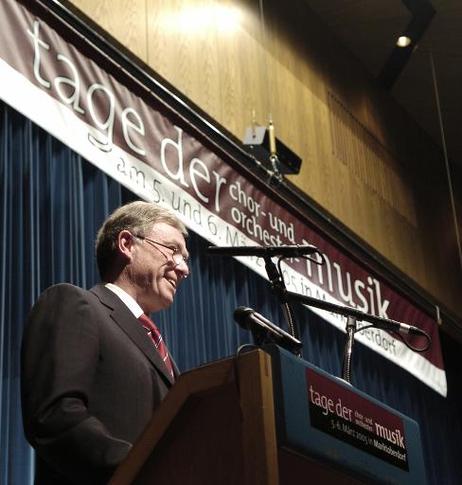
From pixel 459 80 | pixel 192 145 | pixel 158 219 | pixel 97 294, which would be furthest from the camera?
pixel 459 80

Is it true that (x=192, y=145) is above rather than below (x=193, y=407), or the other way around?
above

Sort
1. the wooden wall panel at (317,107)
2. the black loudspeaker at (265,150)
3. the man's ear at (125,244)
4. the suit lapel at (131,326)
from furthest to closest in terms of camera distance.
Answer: the black loudspeaker at (265,150)
the wooden wall panel at (317,107)
the man's ear at (125,244)
the suit lapel at (131,326)

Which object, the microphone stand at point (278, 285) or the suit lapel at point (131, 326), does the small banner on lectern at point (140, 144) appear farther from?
the microphone stand at point (278, 285)

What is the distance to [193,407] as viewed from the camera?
156 centimetres

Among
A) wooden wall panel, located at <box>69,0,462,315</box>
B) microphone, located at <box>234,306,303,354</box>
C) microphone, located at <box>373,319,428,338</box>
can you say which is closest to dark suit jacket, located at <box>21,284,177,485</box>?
microphone, located at <box>234,306,303,354</box>

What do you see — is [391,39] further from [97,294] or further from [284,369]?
[284,369]

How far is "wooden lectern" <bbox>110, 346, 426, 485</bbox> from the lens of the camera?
1486 mm

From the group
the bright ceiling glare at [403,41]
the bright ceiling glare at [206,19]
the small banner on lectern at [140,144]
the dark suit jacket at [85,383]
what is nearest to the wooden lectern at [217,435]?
the dark suit jacket at [85,383]

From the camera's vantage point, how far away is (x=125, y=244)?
2.55 meters

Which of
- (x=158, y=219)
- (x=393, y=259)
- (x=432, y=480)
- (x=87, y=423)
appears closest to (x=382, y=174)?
(x=393, y=259)

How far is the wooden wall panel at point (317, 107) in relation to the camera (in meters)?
5.24

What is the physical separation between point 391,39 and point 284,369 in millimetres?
6443

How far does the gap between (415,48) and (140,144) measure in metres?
3.86

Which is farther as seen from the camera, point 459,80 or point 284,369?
point 459,80
